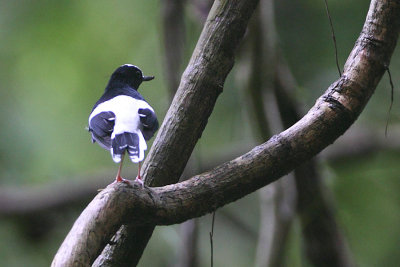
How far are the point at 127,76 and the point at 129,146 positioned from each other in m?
0.87

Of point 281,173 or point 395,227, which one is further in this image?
point 395,227

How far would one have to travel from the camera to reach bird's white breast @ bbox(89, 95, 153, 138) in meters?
2.42

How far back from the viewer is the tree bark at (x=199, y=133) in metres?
2.01

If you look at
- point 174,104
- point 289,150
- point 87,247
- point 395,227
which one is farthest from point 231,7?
point 395,227

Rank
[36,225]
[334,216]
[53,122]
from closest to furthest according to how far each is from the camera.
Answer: [334,216] → [36,225] → [53,122]

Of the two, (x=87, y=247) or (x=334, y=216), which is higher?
(x=334, y=216)

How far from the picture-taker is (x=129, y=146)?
231cm

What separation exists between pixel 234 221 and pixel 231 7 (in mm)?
3632

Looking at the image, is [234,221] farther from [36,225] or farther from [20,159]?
[20,159]

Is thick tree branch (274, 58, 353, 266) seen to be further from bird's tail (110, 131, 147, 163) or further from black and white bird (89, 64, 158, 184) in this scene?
bird's tail (110, 131, 147, 163)

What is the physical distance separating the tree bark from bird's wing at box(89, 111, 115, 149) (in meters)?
0.20

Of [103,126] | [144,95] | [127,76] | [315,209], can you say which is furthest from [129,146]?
[144,95]

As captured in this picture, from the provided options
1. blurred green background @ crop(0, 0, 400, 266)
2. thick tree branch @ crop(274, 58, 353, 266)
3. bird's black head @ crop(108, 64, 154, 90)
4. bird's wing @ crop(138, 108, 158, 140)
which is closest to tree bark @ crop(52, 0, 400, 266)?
bird's wing @ crop(138, 108, 158, 140)

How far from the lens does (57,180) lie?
244 inches
